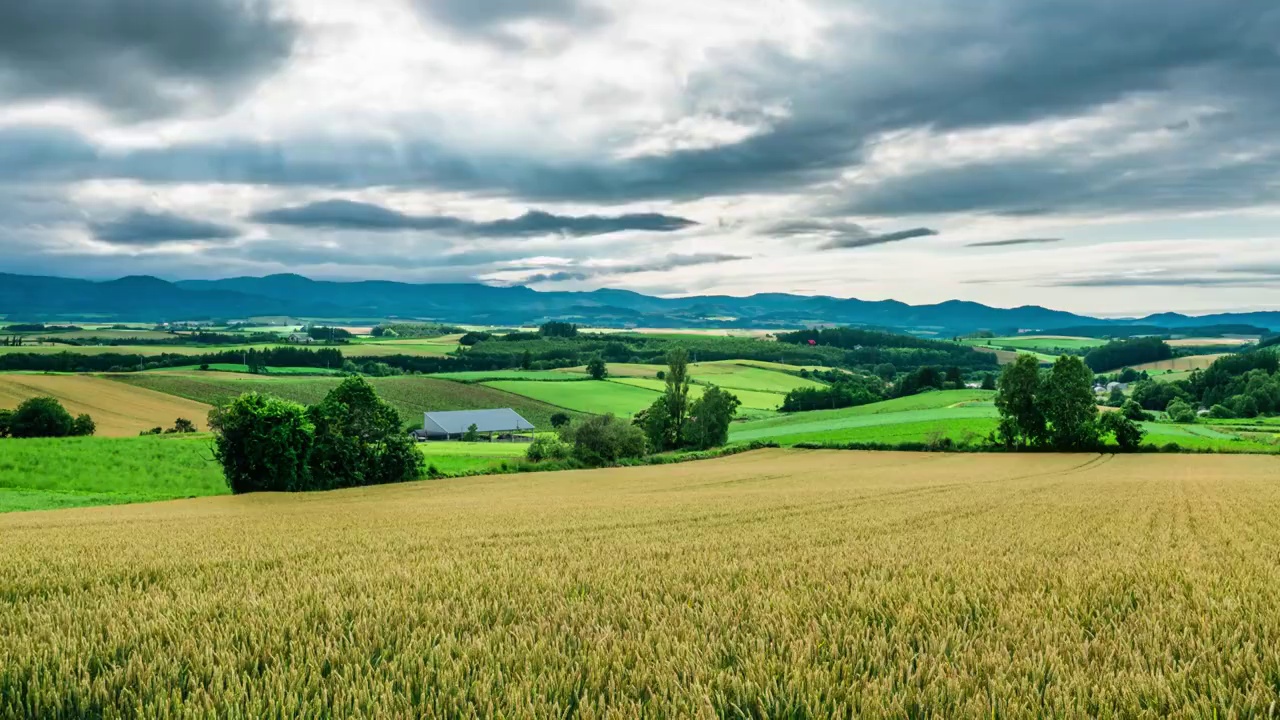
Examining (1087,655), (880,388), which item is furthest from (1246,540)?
(880,388)

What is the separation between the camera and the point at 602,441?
6706 cm

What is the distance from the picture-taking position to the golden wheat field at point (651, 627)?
419cm

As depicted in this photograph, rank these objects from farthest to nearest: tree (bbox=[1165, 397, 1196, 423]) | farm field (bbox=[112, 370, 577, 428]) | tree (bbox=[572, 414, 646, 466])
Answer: farm field (bbox=[112, 370, 577, 428]) < tree (bbox=[1165, 397, 1196, 423]) < tree (bbox=[572, 414, 646, 466])

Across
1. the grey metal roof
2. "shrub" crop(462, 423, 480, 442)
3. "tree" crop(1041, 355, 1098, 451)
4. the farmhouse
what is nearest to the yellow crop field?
the farmhouse

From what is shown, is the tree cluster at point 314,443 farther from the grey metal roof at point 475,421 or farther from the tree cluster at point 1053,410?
the tree cluster at point 1053,410

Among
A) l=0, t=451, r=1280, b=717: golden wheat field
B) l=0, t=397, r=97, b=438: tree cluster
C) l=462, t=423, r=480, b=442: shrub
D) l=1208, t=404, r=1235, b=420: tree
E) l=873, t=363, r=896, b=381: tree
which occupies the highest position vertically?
l=0, t=451, r=1280, b=717: golden wheat field

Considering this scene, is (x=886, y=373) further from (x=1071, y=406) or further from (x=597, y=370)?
(x=1071, y=406)

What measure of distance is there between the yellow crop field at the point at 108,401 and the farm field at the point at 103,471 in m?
20.5

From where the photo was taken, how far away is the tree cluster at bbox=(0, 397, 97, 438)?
65875 mm

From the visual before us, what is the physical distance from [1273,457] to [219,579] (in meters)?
74.1

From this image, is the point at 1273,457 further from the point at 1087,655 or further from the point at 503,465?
the point at 1087,655

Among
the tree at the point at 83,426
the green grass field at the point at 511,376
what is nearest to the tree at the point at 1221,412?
the green grass field at the point at 511,376

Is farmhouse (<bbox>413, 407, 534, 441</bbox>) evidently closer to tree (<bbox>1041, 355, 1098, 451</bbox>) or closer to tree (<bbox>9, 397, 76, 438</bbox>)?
tree (<bbox>9, 397, 76, 438</bbox>)

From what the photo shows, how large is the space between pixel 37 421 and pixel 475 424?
4876 cm
